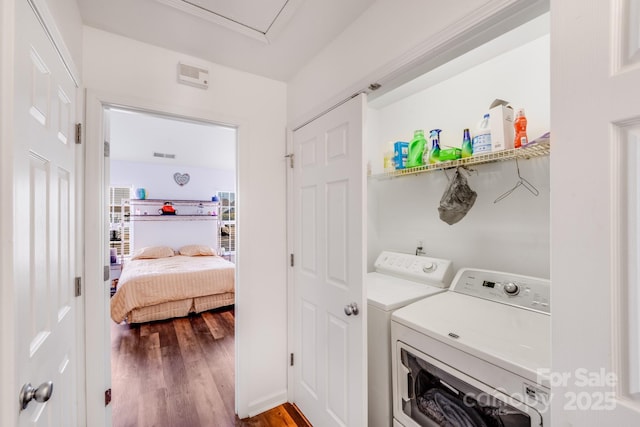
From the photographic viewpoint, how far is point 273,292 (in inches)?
77.4

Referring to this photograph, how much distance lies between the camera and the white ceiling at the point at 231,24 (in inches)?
50.8

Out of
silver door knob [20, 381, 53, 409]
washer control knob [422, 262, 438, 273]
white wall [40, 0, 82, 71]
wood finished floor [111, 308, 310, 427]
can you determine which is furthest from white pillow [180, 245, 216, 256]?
silver door knob [20, 381, 53, 409]

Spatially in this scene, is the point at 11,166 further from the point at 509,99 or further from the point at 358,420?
the point at 509,99

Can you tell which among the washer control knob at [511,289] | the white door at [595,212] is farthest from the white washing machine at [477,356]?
the white door at [595,212]

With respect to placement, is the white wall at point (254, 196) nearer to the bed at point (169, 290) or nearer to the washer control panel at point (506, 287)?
the washer control panel at point (506, 287)

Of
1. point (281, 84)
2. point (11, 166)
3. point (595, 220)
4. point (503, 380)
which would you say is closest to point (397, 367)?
point (503, 380)

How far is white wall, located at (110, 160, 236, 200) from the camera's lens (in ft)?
17.2

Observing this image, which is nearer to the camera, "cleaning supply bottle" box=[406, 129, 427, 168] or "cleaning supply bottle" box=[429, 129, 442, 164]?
"cleaning supply bottle" box=[429, 129, 442, 164]

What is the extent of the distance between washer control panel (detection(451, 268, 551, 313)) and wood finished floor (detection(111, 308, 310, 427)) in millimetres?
1401

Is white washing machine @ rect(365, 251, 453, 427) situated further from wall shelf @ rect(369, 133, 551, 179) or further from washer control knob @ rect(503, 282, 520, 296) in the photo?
wall shelf @ rect(369, 133, 551, 179)

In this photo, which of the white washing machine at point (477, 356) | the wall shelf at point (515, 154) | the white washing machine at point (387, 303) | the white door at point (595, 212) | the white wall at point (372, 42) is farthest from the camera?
the white washing machine at point (387, 303)

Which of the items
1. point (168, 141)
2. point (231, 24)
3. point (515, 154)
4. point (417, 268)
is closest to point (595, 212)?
point (515, 154)

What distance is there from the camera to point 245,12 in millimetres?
1346

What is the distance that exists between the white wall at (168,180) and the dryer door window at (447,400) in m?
5.13
